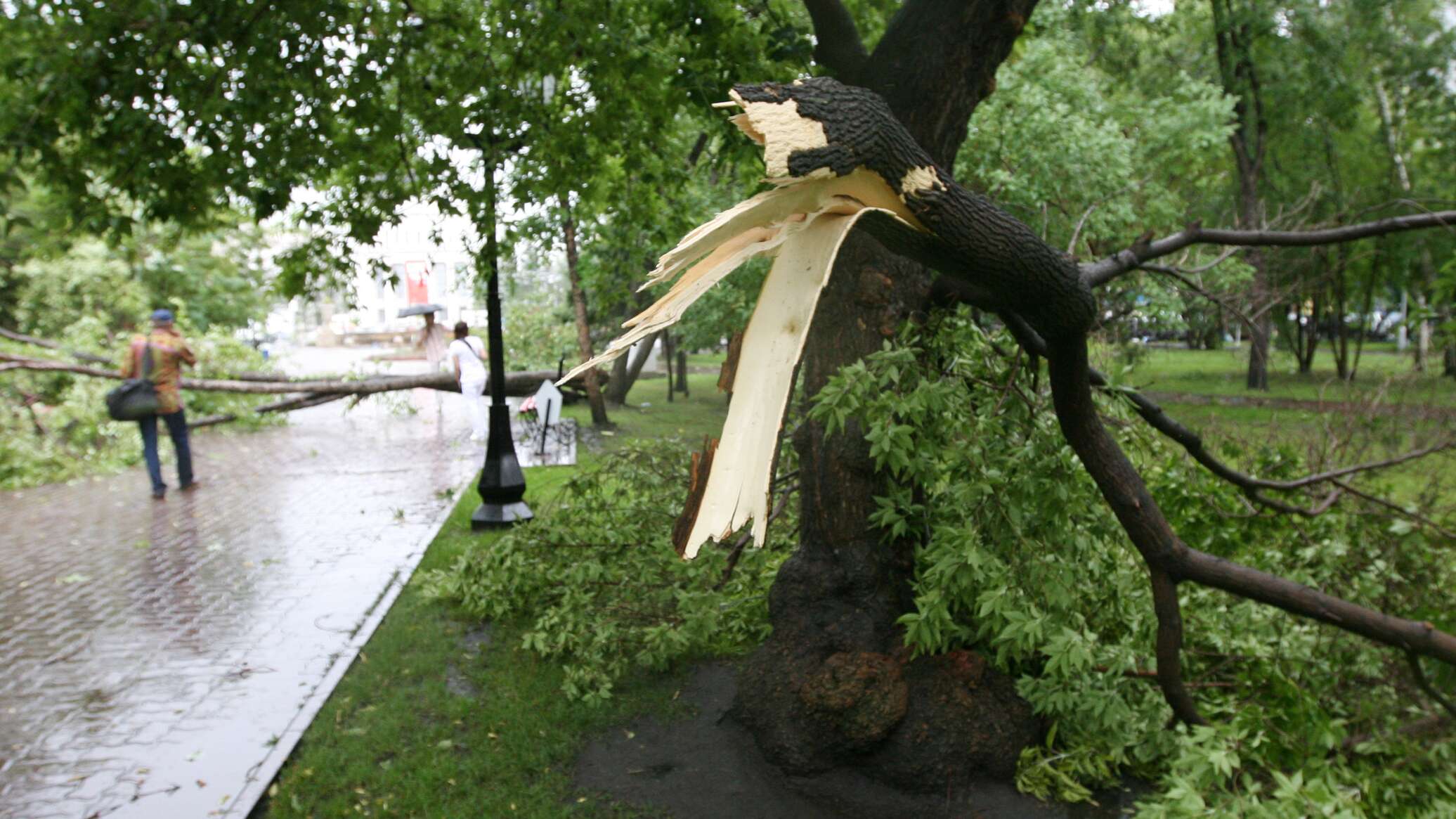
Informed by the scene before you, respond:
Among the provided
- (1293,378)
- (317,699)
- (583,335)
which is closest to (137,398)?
(583,335)

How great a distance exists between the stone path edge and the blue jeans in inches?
202

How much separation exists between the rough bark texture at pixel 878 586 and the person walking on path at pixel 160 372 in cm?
1048

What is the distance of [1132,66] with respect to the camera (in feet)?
73.9

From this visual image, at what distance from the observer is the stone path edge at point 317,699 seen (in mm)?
5199

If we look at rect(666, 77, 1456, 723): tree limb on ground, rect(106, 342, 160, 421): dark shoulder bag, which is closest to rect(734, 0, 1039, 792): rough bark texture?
rect(666, 77, 1456, 723): tree limb on ground

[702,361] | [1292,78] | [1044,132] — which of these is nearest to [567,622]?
[1044,132]

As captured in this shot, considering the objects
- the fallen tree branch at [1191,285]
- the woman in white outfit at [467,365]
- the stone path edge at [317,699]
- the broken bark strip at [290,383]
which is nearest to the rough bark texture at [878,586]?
the fallen tree branch at [1191,285]

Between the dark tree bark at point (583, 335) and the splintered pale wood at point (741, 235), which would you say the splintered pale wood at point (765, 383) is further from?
the dark tree bark at point (583, 335)

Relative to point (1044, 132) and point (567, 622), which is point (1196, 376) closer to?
point (1044, 132)

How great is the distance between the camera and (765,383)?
275 cm

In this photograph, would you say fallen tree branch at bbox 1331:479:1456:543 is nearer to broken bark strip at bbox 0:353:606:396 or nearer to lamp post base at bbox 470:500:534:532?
lamp post base at bbox 470:500:534:532

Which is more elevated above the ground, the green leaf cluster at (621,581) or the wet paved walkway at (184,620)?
the green leaf cluster at (621,581)

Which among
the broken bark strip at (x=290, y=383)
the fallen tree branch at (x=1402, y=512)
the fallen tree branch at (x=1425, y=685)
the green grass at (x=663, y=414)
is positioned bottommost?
the green grass at (x=663, y=414)

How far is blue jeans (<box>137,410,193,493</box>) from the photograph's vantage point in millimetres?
13250
